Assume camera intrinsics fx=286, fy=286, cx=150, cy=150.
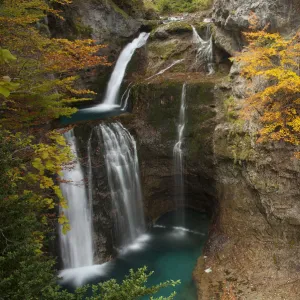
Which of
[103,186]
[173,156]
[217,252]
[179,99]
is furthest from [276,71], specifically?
[103,186]

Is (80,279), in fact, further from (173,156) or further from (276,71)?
(276,71)

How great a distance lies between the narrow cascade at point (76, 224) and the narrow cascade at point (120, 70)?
463 cm

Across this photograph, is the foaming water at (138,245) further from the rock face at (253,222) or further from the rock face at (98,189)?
the rock face at (253,222)

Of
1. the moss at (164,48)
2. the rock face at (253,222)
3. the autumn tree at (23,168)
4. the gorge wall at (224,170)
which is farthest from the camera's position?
the moss at (164,48)

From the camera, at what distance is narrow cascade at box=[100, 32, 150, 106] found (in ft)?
49.3

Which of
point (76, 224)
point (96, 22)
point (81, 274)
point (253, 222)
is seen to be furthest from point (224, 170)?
point (96, 22)

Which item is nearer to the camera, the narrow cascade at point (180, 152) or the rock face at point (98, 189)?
the rock face at point (98, 189)

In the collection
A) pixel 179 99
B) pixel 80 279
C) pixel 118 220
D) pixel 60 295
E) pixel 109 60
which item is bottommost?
pixel 80 279

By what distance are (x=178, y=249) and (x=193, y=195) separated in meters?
2.80

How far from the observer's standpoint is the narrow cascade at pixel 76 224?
10703 millimetres

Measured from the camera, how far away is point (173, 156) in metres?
12.6

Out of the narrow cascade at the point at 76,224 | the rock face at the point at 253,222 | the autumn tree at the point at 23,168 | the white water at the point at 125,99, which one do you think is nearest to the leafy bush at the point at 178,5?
the white water at the point at 125,99

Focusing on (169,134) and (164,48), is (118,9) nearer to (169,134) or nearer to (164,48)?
(164,48)

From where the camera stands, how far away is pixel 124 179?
12.0 meters
